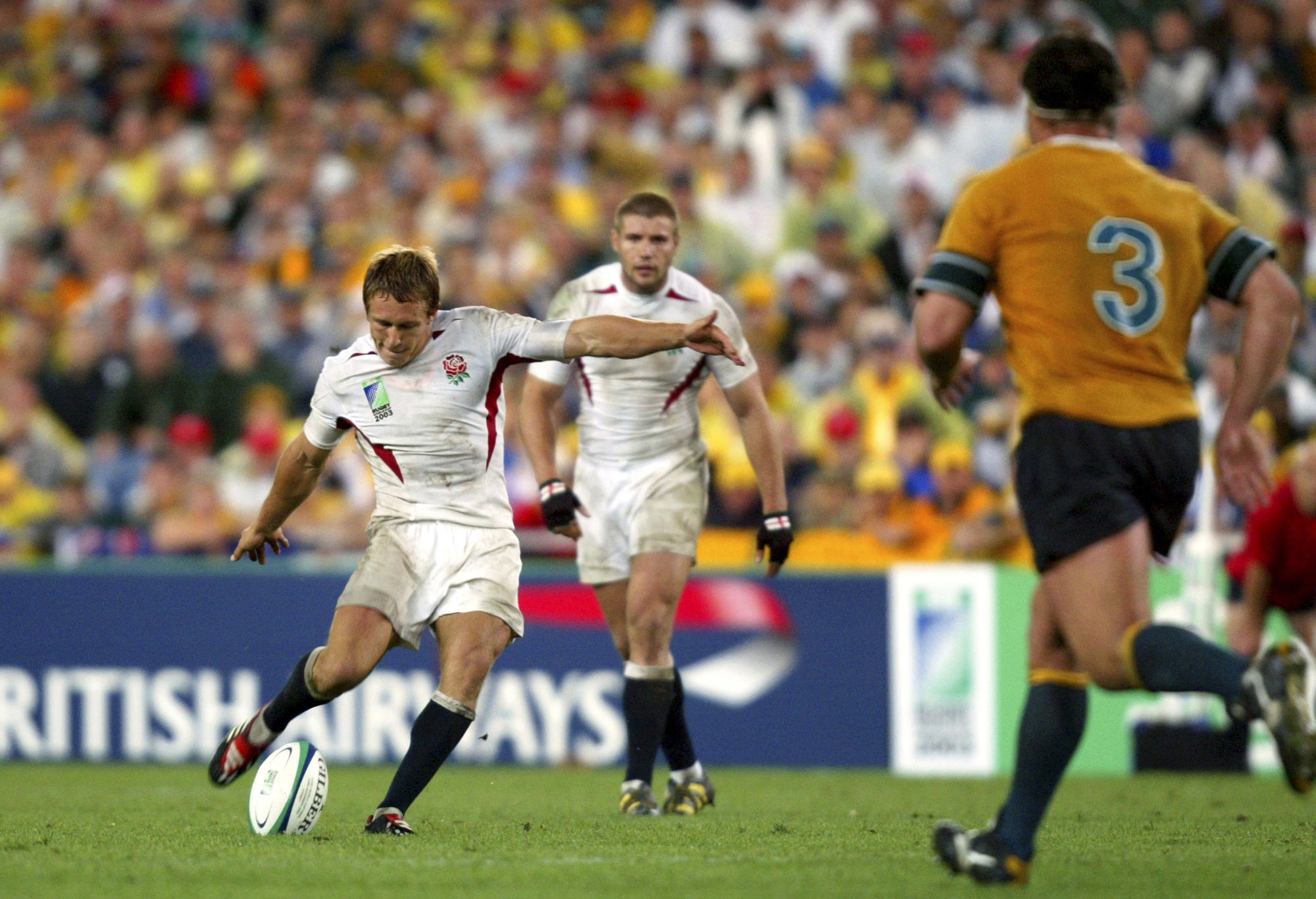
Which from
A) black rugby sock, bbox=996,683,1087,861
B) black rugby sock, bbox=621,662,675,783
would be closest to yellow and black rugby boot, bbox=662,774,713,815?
black rugby sock, bbox=621,662,675,783

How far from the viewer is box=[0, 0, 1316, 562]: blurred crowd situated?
45.1ft

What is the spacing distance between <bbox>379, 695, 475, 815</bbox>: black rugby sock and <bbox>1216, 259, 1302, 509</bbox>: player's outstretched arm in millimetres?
2986

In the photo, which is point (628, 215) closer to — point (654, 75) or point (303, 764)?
point (303, 764)

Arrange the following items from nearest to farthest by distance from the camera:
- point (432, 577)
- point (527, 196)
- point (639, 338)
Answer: point (639, 338) < point (432, 577) < point (527, 196)

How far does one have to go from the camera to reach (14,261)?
17.3 meters

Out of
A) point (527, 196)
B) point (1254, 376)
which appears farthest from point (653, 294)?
point (527, 196)

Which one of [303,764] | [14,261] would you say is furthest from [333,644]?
[14,261]

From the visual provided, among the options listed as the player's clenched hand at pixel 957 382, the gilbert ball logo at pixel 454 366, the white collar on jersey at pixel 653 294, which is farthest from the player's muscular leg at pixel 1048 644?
the white collar on jersey at pixel 653 294

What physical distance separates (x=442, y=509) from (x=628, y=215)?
1.84 metres

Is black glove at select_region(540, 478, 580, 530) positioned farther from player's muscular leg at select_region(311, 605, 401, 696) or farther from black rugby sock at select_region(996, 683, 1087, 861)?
black rugby sock at select_region(996, 683, 1087, 861)

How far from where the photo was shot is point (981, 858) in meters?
Answer: 5.21

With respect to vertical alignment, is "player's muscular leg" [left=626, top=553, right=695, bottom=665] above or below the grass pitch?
above

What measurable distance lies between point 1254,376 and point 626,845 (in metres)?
2.82

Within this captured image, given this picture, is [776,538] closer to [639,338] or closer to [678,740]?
[678,740]
